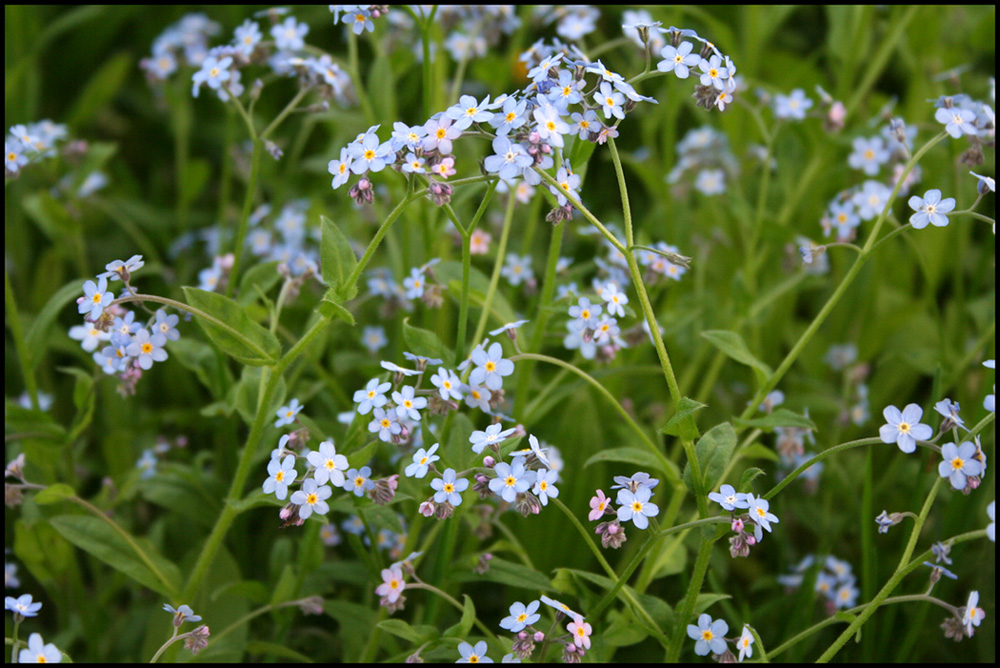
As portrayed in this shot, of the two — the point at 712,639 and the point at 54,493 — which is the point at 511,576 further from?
the point at 54,493

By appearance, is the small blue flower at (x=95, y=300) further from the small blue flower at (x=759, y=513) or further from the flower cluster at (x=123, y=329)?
the small blue flower at (x=759, y=513)

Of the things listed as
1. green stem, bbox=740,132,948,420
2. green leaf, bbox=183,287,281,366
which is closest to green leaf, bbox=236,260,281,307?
green leaf, bbox=183,287,281,366

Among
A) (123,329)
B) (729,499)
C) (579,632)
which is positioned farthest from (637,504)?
(123,329)

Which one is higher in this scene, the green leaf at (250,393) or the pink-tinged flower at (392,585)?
the green leaf at (250,393)

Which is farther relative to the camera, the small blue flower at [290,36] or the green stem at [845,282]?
the small blue flower at [290,36]

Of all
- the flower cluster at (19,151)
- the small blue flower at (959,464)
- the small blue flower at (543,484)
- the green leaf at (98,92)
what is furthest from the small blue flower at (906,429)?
the green leaf at (98,92)

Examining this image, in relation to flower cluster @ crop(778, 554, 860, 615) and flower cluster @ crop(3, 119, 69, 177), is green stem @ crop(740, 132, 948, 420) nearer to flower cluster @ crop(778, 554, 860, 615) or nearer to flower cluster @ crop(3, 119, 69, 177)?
flower cluster @ crop(778, 554, 860, 615)

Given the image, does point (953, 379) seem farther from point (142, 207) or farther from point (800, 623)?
point (142, 207)
